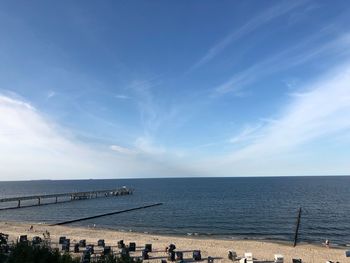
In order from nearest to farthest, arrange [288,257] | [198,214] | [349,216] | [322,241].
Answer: [288,257] → [322,241] → [349,216] → [198,214]

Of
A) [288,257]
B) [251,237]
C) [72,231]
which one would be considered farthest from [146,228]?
[288,257]

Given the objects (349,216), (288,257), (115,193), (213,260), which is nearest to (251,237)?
(288,257)

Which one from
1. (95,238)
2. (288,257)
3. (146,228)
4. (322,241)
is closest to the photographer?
(288,257)

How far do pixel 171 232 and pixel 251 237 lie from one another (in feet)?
36.9

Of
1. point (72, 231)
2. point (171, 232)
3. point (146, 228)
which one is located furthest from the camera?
point (146, 228)

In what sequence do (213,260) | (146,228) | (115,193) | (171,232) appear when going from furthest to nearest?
1. (115,193)
2. (146,228)
3. (171,232)
4. (213,260)

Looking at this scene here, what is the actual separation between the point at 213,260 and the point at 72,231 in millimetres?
24749

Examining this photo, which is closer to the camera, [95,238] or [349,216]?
[95,238]

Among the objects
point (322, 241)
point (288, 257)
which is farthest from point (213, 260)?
point (322, 241)

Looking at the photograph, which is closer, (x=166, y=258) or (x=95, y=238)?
(x=166, y=258)

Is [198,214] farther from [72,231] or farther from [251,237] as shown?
[72,231]

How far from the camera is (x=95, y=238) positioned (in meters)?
42.3

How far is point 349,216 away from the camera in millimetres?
67938

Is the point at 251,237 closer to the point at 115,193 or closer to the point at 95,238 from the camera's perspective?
the point at 95,238
